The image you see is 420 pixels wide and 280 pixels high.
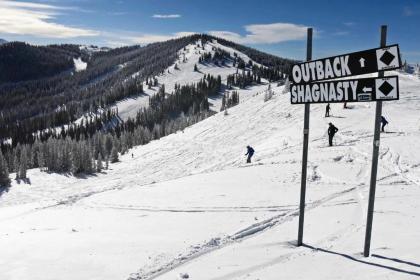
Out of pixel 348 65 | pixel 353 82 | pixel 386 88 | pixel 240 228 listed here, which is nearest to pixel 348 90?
pixel 353 82

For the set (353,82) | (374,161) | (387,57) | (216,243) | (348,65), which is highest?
(387,57)

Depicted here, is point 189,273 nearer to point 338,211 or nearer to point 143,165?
point 338,211

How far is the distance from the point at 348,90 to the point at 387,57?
122cm

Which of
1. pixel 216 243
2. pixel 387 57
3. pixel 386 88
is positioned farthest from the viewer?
pixel 216 243

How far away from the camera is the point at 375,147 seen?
33.1 feet

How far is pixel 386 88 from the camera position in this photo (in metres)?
9.23

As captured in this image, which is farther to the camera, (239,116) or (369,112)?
(239,116)

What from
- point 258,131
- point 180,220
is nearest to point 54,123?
point 258,131

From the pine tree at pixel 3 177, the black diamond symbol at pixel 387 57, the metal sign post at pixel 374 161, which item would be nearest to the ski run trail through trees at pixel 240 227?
the metal sign post at pixel 374 161

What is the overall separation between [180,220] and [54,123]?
19672cm

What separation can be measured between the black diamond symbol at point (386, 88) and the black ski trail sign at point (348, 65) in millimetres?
355

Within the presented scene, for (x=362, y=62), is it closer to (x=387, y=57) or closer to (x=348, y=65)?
(x=348, y=65)

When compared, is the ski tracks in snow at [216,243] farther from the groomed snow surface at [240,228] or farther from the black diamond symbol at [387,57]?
the black diamond symbol at [387,57]

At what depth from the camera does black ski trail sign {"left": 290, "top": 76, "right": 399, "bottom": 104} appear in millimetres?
9203
